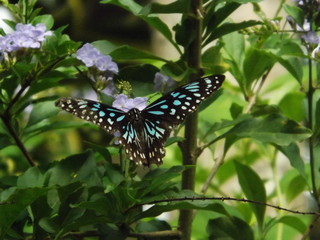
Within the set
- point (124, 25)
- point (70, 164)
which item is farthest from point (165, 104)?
point (124, 25)

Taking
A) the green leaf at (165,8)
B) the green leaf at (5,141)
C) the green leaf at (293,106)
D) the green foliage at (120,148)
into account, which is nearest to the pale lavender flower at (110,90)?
the green foliage at (120,148)

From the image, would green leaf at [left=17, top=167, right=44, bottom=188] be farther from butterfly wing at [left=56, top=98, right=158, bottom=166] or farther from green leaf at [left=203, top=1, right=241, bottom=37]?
green leaf at [left=203, top=1, right=241, bottom=37]

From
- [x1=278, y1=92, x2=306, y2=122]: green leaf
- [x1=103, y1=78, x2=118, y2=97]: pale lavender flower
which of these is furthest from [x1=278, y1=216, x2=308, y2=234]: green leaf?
[x1=103, y1=78, x2=118, y2=97]: pale lavender flower

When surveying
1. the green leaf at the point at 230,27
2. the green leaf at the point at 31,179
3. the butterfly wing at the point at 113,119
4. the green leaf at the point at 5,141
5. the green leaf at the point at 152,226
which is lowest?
the green leaf at the point at 152,226

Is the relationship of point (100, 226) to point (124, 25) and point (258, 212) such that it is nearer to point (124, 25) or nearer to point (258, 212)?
point (258, 212)

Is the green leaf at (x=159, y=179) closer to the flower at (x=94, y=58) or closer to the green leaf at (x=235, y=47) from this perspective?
the flower at (x=94, y=58)
